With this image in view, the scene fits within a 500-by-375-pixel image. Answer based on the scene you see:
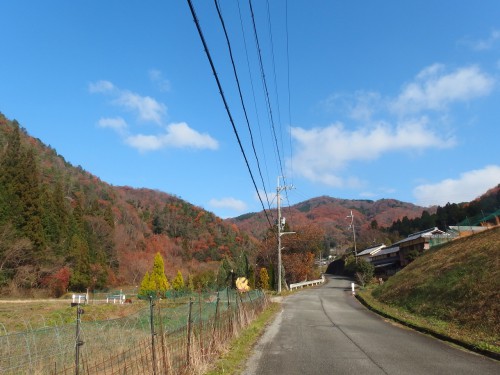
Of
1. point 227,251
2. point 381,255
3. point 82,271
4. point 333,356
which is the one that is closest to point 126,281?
point 82,271

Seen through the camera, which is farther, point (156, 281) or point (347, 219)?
point (347, 219)

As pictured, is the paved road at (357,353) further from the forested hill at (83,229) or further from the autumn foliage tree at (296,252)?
the autumn foliage tree at (296,252)

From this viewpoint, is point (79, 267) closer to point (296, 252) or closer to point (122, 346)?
point (296, 252)

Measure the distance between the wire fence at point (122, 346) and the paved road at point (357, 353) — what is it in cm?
116

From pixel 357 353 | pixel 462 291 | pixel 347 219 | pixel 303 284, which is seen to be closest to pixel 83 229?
pixel 303 284

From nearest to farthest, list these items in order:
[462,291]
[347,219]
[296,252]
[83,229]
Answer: [462,291] < [296,252] < [83,229] < [347,219]

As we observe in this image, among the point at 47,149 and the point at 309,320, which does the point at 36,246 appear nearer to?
the point at 309,320

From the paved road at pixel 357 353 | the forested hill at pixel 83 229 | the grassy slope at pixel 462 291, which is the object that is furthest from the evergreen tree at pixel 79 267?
the paved road at pixel 357 353

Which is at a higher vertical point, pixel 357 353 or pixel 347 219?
pixel 347 219

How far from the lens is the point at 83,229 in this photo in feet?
222

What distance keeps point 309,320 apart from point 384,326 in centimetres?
355

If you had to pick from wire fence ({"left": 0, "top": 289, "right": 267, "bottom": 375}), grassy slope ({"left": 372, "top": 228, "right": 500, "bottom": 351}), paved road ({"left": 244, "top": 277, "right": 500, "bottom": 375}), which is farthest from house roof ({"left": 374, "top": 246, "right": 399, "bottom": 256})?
wire fence ({"left": 0, "top": 289, "right": 267, "bottom": 375})

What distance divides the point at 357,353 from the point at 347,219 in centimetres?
12543

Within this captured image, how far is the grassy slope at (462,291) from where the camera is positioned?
12734 mm
